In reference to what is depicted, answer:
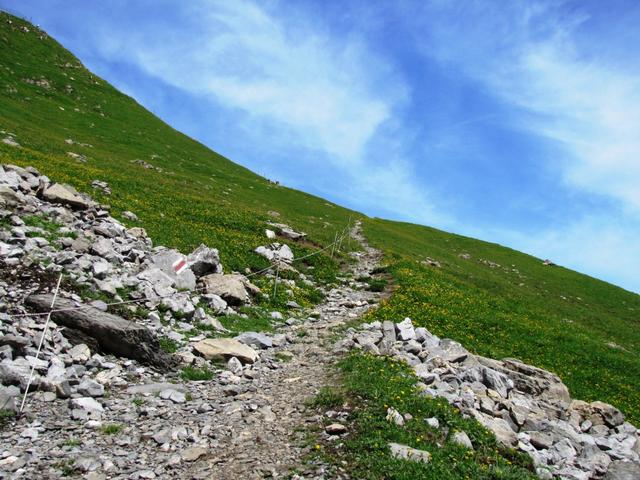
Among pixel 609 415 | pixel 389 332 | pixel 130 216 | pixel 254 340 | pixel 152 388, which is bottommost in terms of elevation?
pixel 152 388

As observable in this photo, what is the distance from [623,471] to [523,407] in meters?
3.40

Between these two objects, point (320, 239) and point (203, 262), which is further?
point (320, 239)

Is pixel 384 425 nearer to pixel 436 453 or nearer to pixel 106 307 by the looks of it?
pixel 436 453

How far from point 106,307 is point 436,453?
10849 mm

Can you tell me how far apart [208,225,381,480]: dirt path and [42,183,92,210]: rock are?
12709 millimetres

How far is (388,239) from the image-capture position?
6059 centimetres

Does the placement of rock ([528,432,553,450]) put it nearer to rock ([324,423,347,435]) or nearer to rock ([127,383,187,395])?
rock ([324,423,347,435])

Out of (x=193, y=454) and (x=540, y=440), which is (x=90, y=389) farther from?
(x=540, y=440)

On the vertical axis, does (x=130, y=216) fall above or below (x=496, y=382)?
above

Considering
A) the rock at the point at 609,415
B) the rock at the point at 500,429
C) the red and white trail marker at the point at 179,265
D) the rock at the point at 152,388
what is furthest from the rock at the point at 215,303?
the rock at the point at 609,415

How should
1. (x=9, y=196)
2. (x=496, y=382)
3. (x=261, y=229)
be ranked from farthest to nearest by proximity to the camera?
1. (x=261, y=229)
2. (x=9, y=196)
3. (x=496, y=382)

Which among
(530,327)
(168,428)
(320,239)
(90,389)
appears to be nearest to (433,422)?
(168,428)

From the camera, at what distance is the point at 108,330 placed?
12.6 meters

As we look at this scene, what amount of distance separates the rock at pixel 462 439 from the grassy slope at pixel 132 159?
56.5 ft
